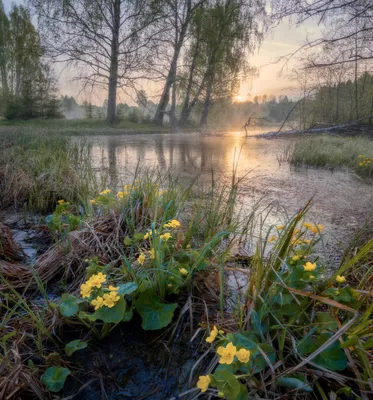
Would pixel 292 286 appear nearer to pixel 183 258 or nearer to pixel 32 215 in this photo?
pixel 183 258

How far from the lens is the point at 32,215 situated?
214 cm

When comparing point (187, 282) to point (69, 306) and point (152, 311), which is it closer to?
point (152, 311)

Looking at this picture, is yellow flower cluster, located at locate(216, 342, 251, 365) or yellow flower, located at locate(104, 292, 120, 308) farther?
yellow flower, located at locate(104, 292, 120, 308)

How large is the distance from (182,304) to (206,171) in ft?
11.0

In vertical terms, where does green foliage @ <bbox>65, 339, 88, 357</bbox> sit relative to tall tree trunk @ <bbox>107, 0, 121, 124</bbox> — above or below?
below

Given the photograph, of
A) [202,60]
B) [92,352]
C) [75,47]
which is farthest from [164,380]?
[202,60]

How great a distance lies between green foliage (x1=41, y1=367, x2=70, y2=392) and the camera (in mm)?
750

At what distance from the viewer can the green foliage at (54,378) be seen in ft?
2.46

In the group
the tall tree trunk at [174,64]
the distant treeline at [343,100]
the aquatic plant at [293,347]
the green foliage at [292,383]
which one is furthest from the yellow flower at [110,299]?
the tall tree trunk at [174,64]

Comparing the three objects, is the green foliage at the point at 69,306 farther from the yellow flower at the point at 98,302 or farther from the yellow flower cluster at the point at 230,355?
the yellow flower cluster at the point at 230,355

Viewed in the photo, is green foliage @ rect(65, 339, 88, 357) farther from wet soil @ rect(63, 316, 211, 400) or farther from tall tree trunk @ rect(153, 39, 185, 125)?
tall tree trunk @ rect(153, 39, 185, 125)

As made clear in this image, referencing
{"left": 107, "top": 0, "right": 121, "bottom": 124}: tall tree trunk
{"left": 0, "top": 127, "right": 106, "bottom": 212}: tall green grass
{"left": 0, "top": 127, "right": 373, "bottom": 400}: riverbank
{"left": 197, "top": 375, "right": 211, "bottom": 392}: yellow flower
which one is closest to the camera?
{"left": 197, "top": 375, "right": 211, "bottom": 392}: yellow flower

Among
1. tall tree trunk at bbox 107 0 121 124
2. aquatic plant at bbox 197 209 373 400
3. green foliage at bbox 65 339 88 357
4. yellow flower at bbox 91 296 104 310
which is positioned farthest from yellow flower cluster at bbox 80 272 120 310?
tall tree trunk at bbox 107 0 121 124

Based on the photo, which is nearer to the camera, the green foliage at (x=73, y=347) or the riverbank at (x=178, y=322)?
the riverbank at (x=178, y=322)
